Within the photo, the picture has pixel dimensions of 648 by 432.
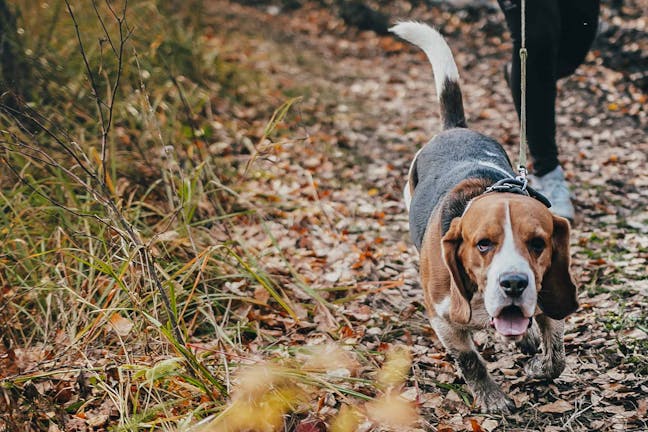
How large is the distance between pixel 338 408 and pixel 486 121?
4.18 m

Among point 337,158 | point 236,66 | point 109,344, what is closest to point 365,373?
point 109,344

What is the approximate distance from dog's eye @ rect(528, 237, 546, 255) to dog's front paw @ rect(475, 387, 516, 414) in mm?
756

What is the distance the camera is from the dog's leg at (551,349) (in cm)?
290

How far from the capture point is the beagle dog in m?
2.40

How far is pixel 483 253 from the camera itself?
97.5 inches

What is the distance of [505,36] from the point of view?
805 centimetres

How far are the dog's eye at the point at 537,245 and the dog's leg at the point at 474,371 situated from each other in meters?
0.58

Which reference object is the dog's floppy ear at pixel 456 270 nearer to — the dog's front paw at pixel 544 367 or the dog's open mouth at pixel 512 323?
the dog's open mouth at pixel 512 323

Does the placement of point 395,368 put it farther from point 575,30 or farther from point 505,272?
point 575,30

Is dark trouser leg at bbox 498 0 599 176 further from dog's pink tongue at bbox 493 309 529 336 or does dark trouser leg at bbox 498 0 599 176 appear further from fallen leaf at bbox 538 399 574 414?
dog's pink tongue at bbox 493 309 529 336

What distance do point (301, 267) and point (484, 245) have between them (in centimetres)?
182

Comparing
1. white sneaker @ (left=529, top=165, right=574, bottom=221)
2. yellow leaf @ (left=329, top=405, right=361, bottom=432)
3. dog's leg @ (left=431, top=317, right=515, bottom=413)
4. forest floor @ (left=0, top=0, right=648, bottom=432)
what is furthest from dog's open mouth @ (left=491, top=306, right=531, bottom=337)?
white sneaker @ (left=529, top=165, right=574, bottom=221)

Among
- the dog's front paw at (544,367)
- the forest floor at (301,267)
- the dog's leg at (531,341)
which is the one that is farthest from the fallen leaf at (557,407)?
the dog's leg at (531,341)

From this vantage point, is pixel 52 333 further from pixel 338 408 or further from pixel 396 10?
pixel 396 10
